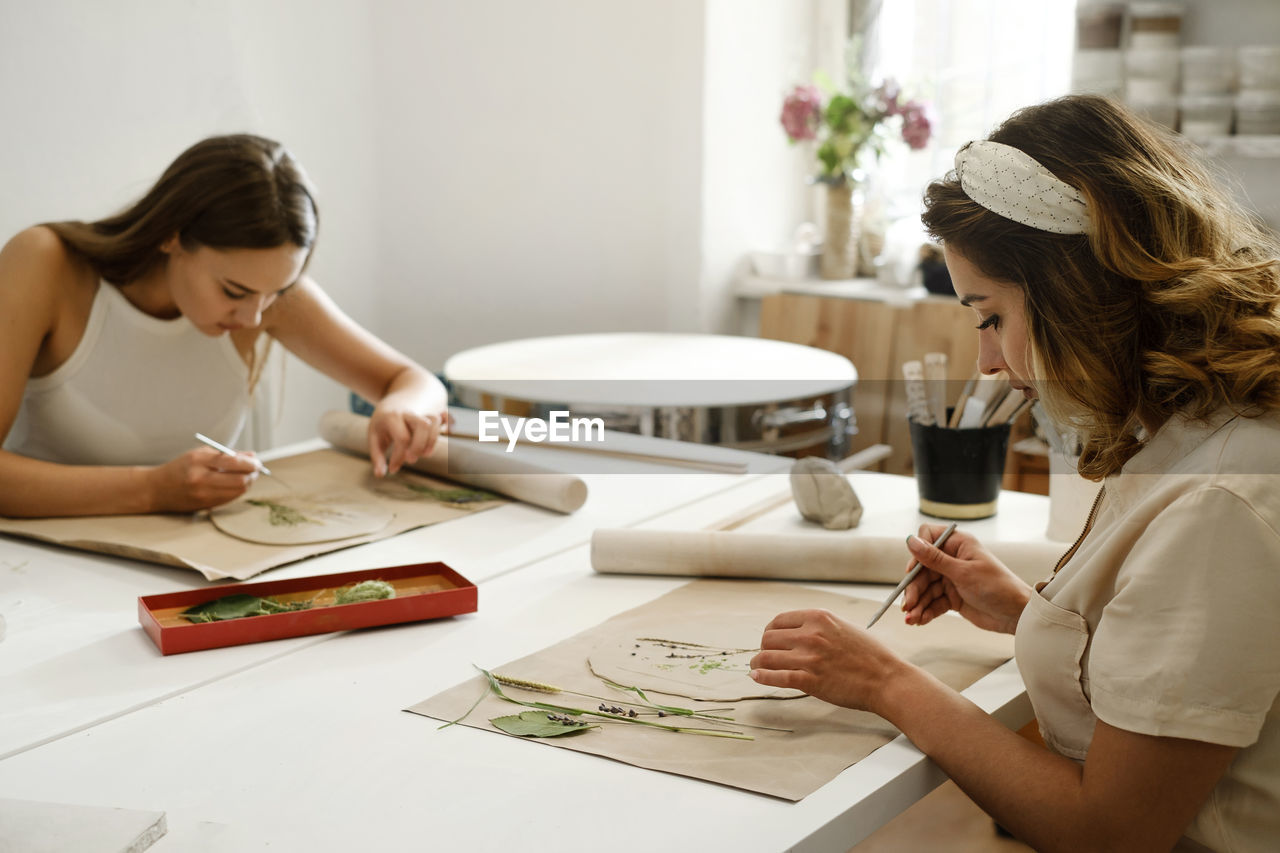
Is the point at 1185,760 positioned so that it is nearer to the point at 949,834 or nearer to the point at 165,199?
the point at 949,834

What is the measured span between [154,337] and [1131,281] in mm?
1450

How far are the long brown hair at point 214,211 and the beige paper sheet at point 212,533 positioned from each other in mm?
359

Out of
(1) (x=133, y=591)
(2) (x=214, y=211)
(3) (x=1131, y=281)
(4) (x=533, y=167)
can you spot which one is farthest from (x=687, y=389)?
(3) (x=1131, y=281)

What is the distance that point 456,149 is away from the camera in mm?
3383

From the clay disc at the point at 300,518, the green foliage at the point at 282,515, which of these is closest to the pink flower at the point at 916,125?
the clay disc at the point at 300,518

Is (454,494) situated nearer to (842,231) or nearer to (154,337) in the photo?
(154,337)

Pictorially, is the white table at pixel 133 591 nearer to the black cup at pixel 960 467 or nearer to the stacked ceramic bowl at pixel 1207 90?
the black cup at pixel 960 467

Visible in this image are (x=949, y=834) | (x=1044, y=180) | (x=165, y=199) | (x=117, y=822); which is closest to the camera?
(x=117, y=822)

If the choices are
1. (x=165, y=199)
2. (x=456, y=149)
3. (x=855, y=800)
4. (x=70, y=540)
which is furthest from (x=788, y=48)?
(x=855, y=800)

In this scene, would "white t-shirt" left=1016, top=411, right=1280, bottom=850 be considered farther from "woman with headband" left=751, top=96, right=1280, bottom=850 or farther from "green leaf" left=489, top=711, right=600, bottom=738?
"green leaf" left=489, top=711, right=600, bottom=738

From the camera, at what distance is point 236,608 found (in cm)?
114

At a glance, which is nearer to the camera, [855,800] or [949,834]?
[855,800]

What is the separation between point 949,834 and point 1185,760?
40 centimetres

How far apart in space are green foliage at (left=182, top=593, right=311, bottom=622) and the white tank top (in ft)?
2.29
